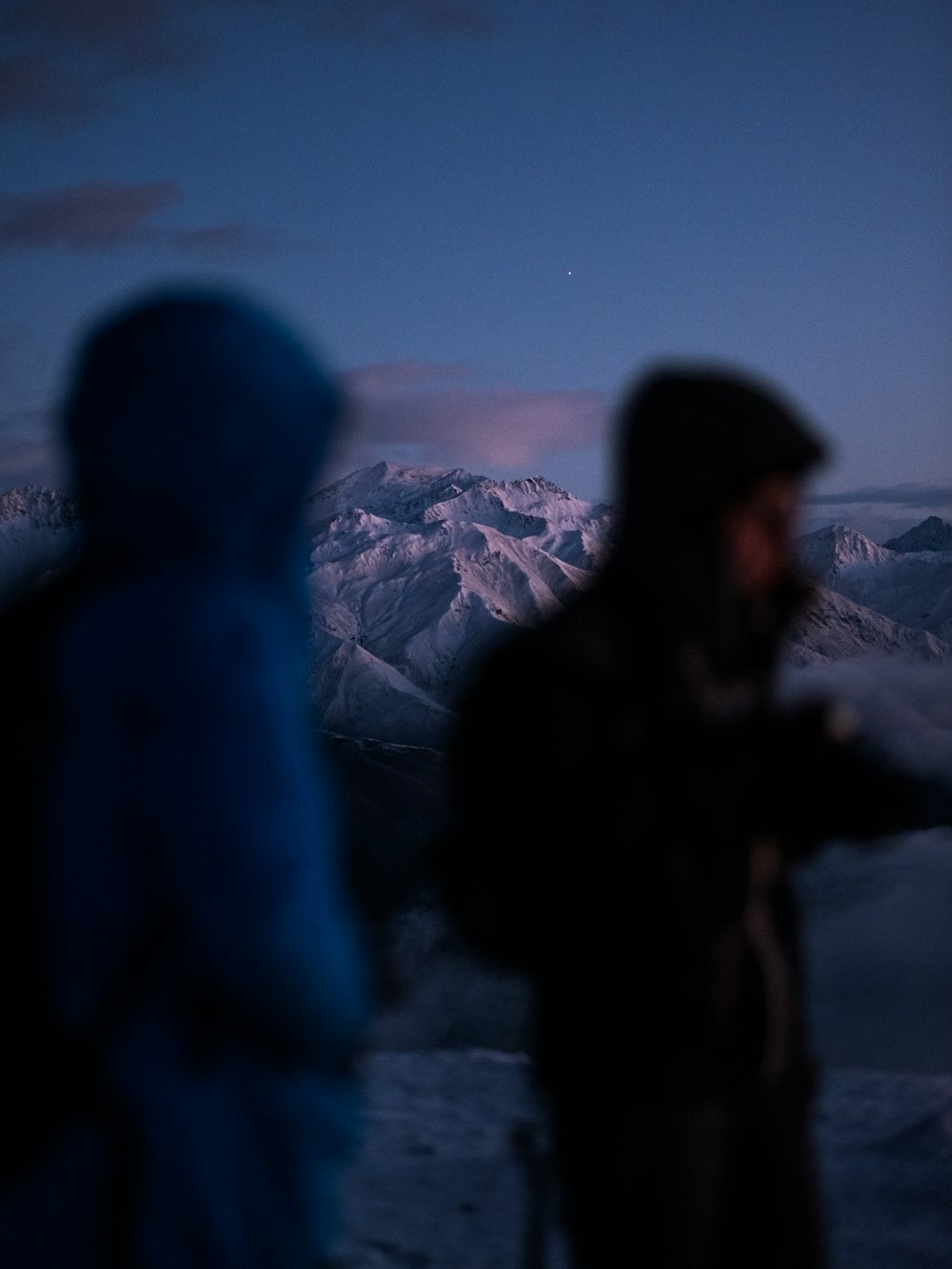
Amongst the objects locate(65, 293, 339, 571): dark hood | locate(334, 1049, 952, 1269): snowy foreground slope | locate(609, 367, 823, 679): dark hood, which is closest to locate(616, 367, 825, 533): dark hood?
locate(609, 367, 823, 679): dark hood

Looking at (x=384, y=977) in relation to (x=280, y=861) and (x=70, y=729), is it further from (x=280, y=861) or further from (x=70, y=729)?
(x=70, y=729)

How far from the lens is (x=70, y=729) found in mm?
1151

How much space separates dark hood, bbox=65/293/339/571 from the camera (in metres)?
1.21

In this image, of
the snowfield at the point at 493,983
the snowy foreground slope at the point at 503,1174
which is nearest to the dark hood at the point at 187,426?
the snowfield at the point at 493,983

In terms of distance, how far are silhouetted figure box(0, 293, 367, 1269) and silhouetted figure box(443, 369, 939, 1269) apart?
0.51m

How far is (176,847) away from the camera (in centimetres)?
112

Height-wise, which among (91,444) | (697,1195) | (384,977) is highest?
(91,444)

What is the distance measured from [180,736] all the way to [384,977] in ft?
1.48

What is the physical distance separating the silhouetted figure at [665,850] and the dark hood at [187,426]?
1.93 ft

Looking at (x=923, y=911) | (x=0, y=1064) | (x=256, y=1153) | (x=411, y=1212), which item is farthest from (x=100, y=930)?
(x=923, y=911)

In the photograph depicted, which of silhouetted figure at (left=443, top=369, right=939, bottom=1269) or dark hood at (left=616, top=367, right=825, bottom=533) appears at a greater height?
dark hood at (left=616, top=367, right=825, bottom=533)

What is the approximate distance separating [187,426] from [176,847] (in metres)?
0.44

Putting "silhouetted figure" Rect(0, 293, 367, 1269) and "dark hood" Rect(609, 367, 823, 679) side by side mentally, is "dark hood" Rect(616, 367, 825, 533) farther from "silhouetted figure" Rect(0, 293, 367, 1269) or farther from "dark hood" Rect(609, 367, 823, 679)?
"silhouetted figure" Rect(0, 293, 367, 1269)

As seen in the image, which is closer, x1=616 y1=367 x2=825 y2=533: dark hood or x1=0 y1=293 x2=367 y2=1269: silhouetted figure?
x1=0 y1=293 x2=367 y2=1269: silhouetted figure
